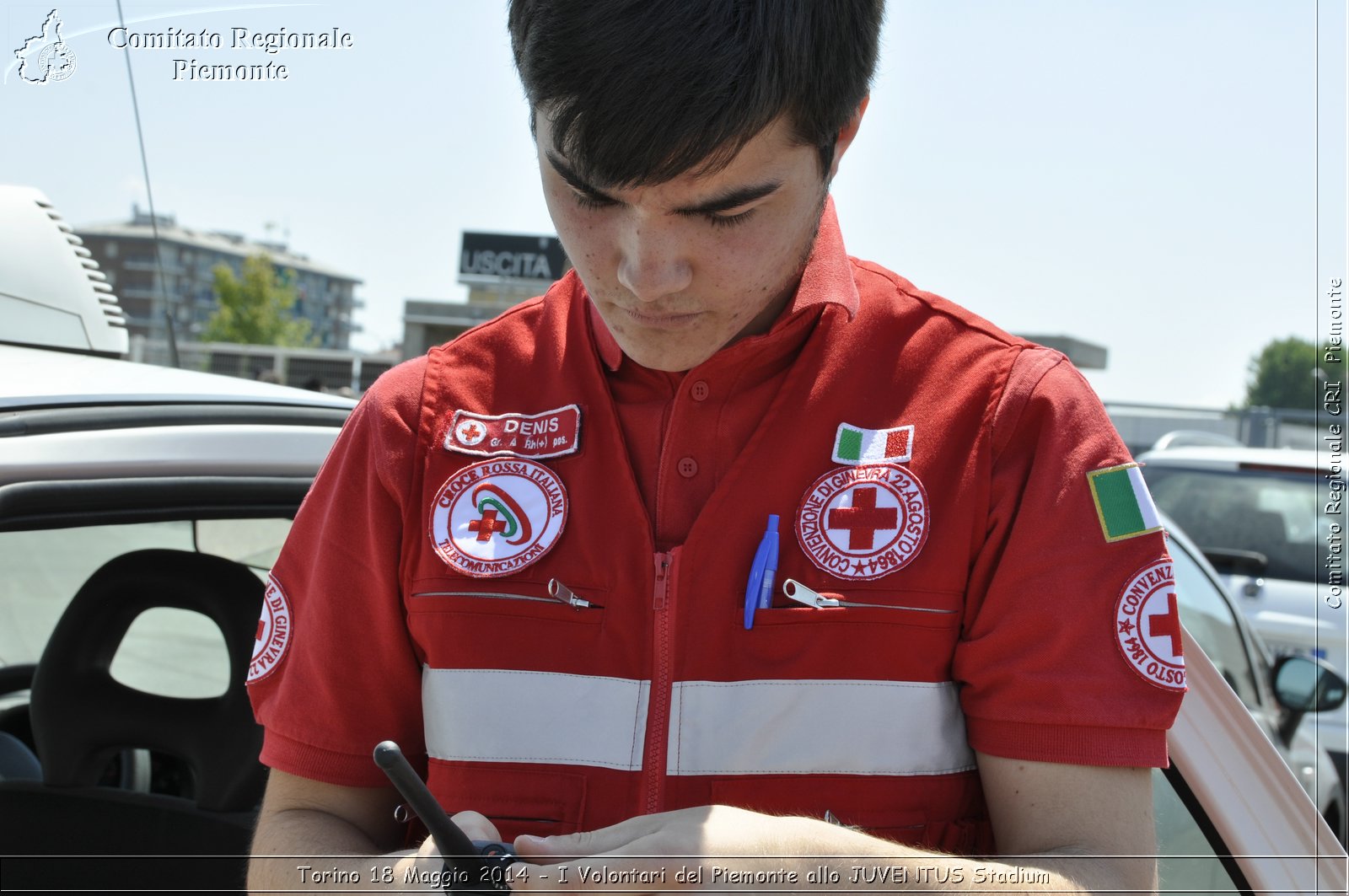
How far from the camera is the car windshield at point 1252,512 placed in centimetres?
575

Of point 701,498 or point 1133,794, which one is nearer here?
point 1133,794

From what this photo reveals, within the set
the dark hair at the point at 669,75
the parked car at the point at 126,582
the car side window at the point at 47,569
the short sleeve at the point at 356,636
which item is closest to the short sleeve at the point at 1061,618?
the dark hair at the point at 669,75

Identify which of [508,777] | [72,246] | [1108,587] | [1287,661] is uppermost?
[72,246]

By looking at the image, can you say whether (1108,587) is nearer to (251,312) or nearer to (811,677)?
(811,677)

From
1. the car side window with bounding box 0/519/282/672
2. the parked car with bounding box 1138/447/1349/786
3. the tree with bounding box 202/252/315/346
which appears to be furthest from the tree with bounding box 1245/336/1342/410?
the car side window with bounding box 0/519/282/672

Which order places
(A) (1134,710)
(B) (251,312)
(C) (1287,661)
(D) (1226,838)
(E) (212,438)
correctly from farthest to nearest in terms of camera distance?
1. (B) (251,312)
2. (C) (1287,661)
3. (E) (212,438)
4. (D) (1226,838)
5. (A) (1134,710)

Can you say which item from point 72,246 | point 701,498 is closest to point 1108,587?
point 701,498

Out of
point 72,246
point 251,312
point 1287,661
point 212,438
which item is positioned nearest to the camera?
point 212,438

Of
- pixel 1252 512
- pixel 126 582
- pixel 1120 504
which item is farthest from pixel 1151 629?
pixel 1252 512

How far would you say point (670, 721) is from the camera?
1.23 m

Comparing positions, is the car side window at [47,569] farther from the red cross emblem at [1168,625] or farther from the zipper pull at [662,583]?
the red cross emblem at [1168,625]

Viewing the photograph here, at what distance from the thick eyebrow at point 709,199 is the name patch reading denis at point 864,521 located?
→ 314 millimetres

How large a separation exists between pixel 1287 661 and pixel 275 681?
3023mm

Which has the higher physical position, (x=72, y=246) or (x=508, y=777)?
(x=72, y=246)
